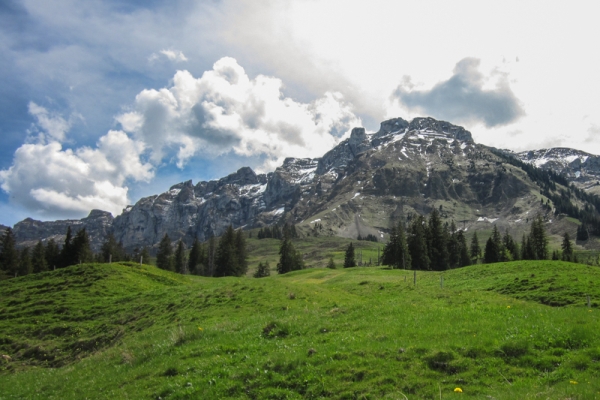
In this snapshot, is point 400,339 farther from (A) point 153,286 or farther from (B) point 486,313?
(A) point 153,286

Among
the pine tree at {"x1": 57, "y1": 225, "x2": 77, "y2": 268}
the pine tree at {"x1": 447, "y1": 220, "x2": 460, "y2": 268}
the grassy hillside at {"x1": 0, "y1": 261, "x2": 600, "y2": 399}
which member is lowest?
the grassy hillside at {"x1": 0, "y1": 261, "x2": 600, "y2": 399}

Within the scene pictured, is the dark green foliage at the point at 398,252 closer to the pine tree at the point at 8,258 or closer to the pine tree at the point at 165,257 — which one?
the pine tree at the point at 165,257

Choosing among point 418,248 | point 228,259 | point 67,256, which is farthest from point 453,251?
point 67,256

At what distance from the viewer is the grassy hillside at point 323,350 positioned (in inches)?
474

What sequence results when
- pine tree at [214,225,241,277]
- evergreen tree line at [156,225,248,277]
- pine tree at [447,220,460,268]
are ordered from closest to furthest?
pine tree at [214,225,241,277]
evergreen tree line at [156,225,248,277]
pine tree at [447,220,460,268]

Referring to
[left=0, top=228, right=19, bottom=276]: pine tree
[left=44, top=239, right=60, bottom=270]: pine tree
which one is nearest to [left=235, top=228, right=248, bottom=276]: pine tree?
[left=44, top=239, right=60, bottom=270]: pine tree

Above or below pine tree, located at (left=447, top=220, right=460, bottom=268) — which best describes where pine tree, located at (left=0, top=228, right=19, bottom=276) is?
below

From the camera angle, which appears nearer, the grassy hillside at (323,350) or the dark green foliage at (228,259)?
the grassy hillside at (323,350)

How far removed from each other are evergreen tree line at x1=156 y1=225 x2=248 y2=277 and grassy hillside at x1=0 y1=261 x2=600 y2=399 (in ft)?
254

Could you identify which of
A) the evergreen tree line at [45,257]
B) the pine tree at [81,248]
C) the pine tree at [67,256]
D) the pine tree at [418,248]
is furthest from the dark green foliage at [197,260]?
the pine tree at [418,248]

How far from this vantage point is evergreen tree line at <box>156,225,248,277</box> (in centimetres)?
11125

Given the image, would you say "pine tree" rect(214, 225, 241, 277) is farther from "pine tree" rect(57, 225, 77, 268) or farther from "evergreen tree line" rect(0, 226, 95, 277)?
"pine tree" rect(57, 225, 77, 268)

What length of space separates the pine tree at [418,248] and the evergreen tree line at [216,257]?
51331 millimetres

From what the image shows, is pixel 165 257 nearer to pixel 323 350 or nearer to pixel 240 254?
pixel 240 254
